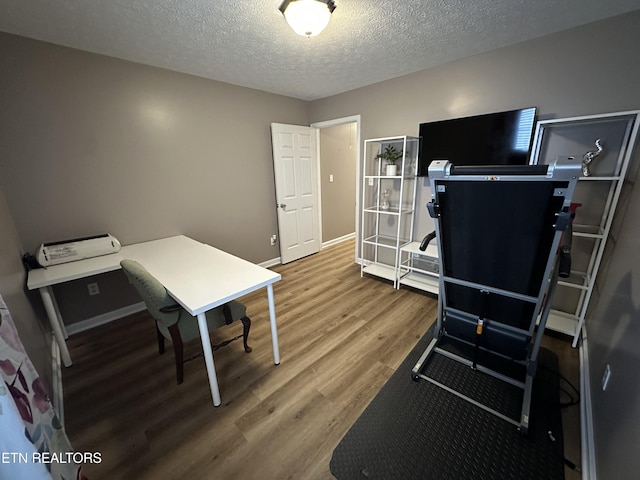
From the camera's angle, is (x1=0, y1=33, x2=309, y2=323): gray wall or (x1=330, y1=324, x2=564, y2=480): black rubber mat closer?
(x1=330, y1=324, x2=564, y2=480): black rubber mat

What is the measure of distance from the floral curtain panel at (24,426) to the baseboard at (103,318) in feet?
6.28

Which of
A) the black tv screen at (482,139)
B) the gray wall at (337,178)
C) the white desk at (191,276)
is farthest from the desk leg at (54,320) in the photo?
the gray wall at (337,178)

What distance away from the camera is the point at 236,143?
10.5 feet

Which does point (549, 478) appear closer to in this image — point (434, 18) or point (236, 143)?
point (434, 18)

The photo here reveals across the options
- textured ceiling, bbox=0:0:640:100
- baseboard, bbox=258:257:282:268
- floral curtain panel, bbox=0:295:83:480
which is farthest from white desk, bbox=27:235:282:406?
textured ceiling, bbox=0:0:640:100

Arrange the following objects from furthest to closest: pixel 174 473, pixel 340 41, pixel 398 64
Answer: pixel 398 64 < pixel 340 41 < pixel 174 473

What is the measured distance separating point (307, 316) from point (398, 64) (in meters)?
2.73

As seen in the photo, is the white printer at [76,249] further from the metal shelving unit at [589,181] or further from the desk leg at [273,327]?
the metal shelving unit at [589,181]

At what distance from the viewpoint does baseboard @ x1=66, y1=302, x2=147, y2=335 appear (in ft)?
7.82

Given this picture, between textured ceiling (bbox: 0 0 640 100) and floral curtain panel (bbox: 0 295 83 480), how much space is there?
192 centimetres

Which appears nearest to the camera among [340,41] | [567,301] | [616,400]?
[616,400]

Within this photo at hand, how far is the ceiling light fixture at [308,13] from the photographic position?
149cm

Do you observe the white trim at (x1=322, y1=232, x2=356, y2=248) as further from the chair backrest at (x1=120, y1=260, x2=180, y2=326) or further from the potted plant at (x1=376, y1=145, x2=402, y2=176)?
the chair backrest at (x1=120, y1=260, x2=180, y2=326)

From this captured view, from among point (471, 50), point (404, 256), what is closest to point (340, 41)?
point (471, 50)
